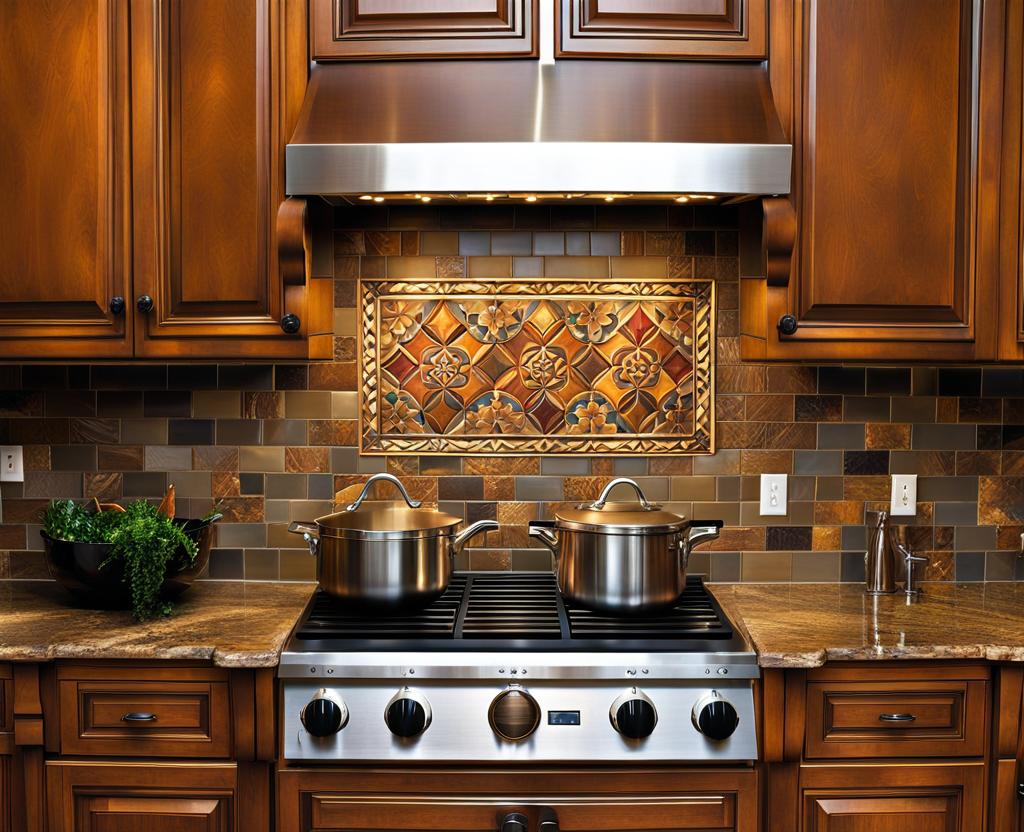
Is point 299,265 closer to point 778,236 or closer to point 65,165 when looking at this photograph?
point 65,165

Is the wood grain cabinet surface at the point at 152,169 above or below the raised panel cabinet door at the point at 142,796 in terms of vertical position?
above

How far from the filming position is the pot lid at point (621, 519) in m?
1.97

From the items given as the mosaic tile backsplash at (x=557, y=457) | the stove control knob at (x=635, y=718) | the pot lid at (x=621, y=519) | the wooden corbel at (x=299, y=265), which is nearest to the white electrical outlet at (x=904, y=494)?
the mosaic tile backsplash at (x=557, y=457)

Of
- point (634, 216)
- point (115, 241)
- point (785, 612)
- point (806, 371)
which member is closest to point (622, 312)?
point (634, 216)

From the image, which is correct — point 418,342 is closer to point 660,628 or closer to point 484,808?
point 660,628

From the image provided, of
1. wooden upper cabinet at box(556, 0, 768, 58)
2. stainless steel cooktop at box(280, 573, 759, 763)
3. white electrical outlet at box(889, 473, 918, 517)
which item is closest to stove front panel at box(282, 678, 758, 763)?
stainless steel cooktop at box(280, 573, 759, 763)

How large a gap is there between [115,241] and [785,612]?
1.78m

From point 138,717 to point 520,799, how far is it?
0.79 metres

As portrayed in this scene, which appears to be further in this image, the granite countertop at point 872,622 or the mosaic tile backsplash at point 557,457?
the mosaic tile backsplash at point 557,457

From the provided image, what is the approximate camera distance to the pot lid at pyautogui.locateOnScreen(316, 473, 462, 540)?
1.98 m

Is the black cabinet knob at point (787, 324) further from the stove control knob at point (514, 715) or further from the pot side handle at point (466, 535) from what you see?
the stove control knob at point (514, 715)

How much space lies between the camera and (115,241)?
Answer: 2.09 metres

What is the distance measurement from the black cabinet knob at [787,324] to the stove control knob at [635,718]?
869 mm

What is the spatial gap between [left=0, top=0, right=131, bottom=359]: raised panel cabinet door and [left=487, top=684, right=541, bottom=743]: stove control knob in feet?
4.00
